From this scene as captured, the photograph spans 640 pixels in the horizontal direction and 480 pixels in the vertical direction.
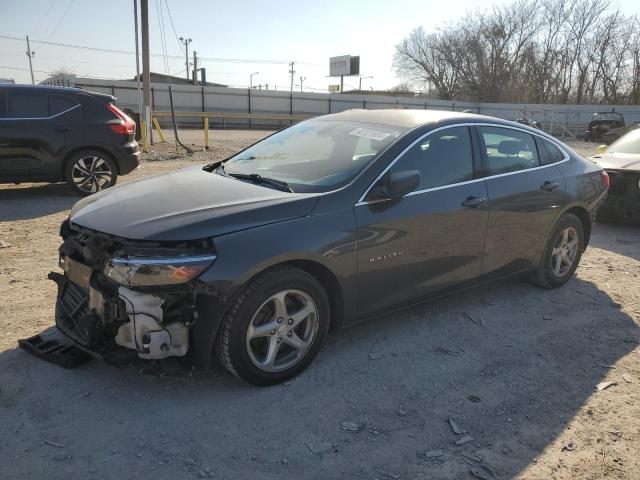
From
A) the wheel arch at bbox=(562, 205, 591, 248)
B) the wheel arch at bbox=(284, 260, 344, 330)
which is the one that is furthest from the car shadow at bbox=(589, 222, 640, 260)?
the wheel arch at bbox=(284, 260, 344, 330)

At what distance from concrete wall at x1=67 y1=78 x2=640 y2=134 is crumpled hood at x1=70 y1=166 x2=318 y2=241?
32.1m

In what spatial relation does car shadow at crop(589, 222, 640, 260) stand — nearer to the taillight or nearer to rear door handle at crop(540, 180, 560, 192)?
rear door handle at crop(540, 180, 560, 192)

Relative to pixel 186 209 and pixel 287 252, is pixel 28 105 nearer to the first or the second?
pixel 186 209

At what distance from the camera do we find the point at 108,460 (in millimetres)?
2594

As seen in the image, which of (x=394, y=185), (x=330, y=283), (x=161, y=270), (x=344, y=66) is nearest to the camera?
(x=161, y=270)

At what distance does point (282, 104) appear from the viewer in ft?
137

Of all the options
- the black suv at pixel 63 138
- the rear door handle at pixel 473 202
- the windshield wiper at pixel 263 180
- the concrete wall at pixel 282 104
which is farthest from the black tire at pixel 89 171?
the concrete wall at pixel 282 104

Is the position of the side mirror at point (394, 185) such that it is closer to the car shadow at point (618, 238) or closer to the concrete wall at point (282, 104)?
the car shadow at point (618, 238)

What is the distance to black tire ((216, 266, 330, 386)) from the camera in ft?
9.83

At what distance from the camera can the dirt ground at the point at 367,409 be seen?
2629mm

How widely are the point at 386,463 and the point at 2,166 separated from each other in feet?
24.7

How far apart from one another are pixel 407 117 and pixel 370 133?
37 centimetres

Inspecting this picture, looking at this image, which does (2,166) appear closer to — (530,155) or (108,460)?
(108,460)

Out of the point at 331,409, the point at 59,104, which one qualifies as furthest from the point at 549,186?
the point at 59,104
